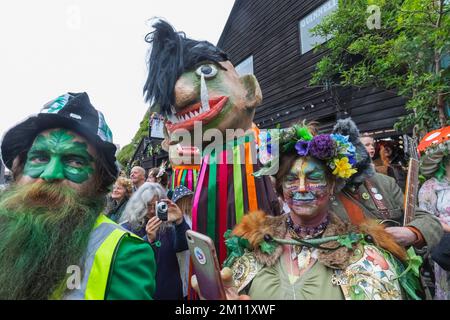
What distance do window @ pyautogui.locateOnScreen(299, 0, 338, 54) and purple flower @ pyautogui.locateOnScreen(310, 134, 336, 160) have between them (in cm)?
620

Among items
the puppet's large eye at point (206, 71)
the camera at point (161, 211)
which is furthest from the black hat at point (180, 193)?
the puppet's large eye at point (206, 71)

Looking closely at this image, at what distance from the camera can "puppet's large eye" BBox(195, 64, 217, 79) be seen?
2.71 metres

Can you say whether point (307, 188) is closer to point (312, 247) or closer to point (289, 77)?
point (312, 247)

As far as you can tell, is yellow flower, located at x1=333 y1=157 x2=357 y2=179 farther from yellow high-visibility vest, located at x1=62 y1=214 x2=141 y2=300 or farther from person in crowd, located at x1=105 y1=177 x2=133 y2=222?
person in crowd, located at x1=105 y1=177 x2=133 y2=222

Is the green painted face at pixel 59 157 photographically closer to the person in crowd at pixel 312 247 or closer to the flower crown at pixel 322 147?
the person in crowd at pixel 312 247

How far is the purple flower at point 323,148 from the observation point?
60.8 inches

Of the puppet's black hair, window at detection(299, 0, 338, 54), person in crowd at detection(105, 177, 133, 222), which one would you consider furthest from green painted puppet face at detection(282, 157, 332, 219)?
window at detection(299, 0, 338, 54)

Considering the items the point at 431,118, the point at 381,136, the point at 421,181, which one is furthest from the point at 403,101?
the point at 421,181

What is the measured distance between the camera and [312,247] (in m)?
1.47

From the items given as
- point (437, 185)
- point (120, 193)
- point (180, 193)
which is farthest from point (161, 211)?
point (437, 185)

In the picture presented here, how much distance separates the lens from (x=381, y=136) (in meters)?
6.22

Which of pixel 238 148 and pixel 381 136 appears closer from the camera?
pixel 238 148

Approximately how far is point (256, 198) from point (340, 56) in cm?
474

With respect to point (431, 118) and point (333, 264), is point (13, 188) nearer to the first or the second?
point (333, 264)
